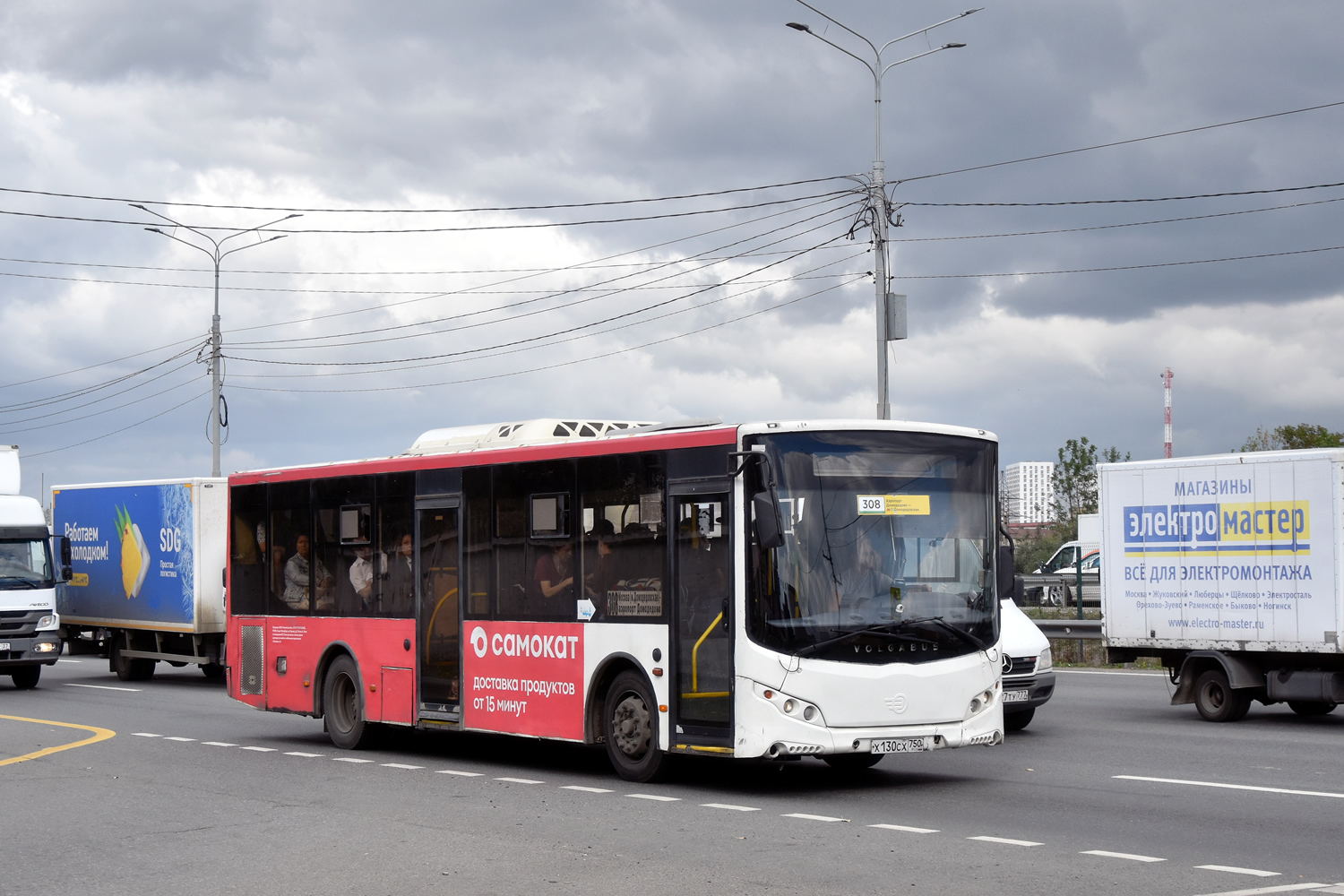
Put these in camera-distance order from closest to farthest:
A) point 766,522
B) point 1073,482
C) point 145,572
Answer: point 766,522 → point 145,572 → point 1073,482

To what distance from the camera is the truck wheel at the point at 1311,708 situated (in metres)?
17.5

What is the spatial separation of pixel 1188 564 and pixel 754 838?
960 cm

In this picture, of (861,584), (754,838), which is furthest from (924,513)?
(754,838)

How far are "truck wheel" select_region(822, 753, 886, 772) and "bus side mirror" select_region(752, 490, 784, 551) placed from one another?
293cm

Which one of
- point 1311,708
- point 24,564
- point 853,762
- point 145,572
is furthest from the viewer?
point 145,572

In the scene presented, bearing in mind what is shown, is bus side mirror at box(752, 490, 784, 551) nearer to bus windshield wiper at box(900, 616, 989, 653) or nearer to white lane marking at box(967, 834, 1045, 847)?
bus windshield wiper at box(900, 616, 989, 653)

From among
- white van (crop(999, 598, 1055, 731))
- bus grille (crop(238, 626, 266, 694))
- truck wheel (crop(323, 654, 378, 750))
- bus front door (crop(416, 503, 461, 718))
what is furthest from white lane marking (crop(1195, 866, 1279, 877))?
bus grille (crop(238, 626, 266, 694))

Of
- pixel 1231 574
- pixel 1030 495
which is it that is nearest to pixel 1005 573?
pixel 1231 574

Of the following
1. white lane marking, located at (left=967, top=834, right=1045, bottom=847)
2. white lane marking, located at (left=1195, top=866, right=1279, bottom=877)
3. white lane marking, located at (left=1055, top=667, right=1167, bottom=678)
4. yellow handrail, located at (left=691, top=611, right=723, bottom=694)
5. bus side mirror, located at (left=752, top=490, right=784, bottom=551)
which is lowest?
white lane marking, located at (left=1055, top=667, right=1167, bottom=678)

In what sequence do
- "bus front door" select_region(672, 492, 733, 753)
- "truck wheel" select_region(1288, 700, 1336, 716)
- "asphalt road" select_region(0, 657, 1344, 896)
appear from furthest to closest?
1. "truck wheel" select_region(1288, 700, 1336, 716)
2. "bus front door" select_region(672, 492, 733, 753)
3. "asphalt road" select_region(0, 657, 1344, 896)

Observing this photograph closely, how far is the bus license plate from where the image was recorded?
1195 centimetres

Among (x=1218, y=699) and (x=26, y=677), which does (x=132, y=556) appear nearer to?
(x=26, y=677)

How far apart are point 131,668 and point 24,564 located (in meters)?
3.43

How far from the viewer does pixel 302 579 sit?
1717cm
